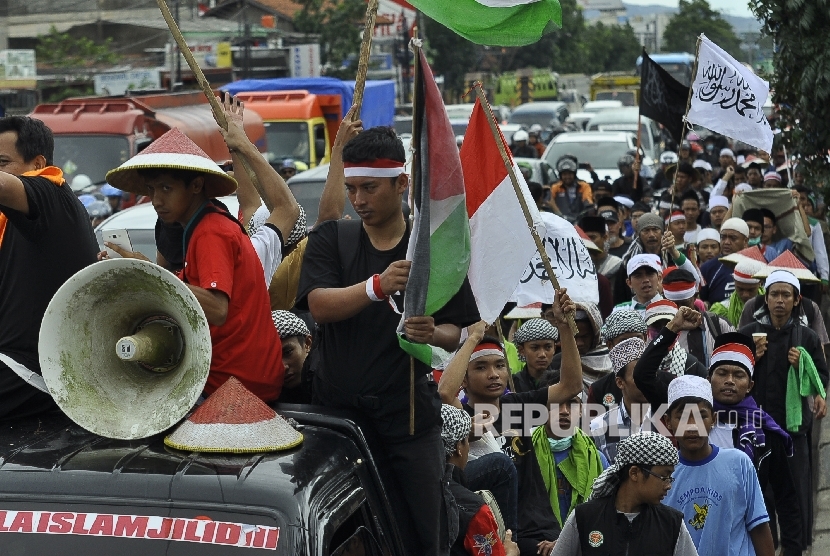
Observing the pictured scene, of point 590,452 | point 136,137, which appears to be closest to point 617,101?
point 136,137

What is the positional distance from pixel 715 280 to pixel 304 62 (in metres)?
21.0

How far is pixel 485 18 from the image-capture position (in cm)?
473

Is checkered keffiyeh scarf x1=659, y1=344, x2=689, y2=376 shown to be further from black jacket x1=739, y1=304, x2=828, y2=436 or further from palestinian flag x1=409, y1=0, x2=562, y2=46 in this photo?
palestinian flag x1=409, y1=0, x2=562, y2=46

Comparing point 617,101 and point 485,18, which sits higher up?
point 485,18

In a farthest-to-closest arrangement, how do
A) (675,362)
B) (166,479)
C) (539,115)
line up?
(539,115) < (675,362) < (166,479)

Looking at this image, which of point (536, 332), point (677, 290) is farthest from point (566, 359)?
point (677, 290)

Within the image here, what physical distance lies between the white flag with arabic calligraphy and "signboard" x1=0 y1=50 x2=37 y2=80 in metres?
18.2

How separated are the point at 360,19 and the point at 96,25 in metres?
7.95

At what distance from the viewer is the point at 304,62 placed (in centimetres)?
3066

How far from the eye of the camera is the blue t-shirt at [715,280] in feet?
35.4

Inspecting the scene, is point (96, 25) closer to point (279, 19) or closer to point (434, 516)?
point (279, 19)

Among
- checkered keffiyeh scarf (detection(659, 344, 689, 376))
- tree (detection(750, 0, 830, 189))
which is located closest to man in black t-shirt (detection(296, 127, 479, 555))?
checkered keffiyeh scarf (detection(659, 344, 689, 376))

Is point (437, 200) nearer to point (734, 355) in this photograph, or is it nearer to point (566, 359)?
point (566, 359)

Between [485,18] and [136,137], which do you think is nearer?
[485,18]
